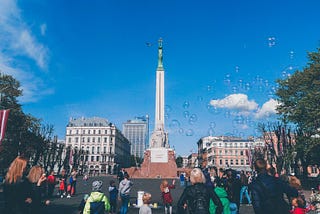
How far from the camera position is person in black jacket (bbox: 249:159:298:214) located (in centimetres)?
532

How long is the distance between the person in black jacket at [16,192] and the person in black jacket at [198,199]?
339 centimetres

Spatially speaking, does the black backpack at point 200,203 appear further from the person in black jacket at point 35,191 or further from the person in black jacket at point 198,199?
the person in black jacket at point 35,191

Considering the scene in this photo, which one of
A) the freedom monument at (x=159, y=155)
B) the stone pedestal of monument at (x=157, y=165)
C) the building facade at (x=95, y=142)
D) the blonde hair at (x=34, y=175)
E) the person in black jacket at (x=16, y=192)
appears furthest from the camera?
the building facade at (x=95, y=142)

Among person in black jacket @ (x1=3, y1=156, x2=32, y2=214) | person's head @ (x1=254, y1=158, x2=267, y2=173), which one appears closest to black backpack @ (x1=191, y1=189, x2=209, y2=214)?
person's head @ (x1=254, y1=158, x2=267, y2=173)

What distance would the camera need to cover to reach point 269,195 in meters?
5.37

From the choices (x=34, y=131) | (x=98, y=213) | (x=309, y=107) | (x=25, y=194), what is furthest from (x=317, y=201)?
(x=34, y=131)

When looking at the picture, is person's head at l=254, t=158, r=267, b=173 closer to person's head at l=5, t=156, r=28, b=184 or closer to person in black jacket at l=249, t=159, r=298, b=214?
person in black jacket at l=249, t=159, r=298, b=214

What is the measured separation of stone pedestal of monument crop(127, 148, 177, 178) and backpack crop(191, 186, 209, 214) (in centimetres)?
6080

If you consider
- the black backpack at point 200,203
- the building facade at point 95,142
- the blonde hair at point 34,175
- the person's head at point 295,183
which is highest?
the building facade at point 95,142

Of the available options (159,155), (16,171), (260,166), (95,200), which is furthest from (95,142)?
(260,166)

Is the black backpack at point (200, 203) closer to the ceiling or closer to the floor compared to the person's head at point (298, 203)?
closer to the ceiling

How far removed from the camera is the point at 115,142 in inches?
4835

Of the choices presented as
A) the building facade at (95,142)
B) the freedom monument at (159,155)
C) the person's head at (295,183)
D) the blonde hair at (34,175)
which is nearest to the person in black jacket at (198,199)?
the person's head at (295,183)

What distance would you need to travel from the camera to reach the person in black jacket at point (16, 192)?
5.80 metres
